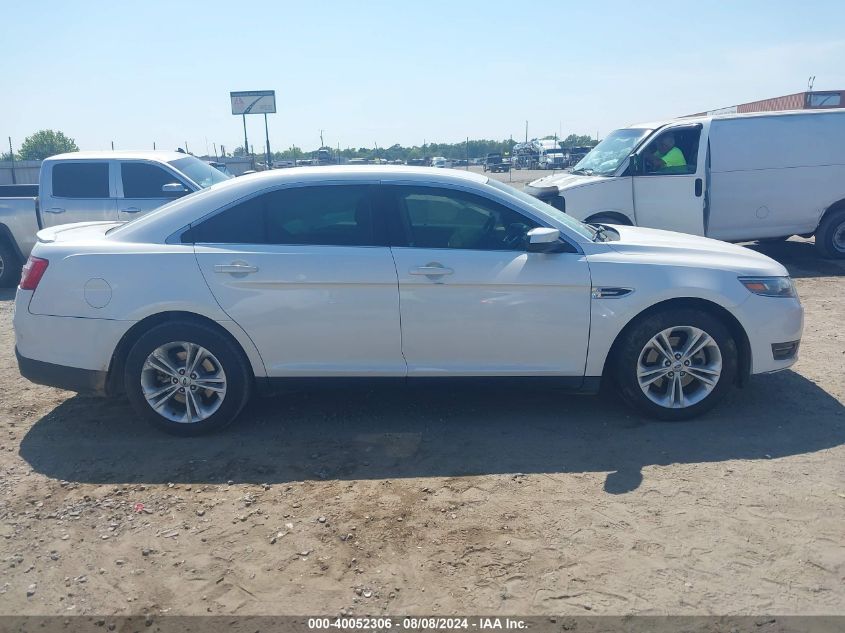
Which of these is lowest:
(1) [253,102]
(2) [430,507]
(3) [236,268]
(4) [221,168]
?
(2) [430,507]

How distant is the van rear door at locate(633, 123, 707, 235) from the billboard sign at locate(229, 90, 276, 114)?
76.1 ft

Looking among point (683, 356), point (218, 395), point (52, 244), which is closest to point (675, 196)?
point (683, 356)

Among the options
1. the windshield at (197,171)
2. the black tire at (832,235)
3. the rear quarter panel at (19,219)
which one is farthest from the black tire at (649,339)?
the rear quarter panel at (19,219)

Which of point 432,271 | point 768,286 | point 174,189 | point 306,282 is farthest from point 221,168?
point 768,286

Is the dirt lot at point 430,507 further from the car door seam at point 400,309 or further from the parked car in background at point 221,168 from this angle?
the parked car in background at point 221,168

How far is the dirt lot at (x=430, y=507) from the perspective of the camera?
292cm

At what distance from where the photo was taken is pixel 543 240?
4.23 meters

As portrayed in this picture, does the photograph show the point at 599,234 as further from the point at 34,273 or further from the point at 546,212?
the point at 34,273

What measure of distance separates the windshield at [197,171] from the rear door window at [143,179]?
0.25 meters

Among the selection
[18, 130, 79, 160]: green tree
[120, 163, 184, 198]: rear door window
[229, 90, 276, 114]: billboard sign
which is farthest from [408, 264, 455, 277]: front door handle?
[18, 130, 79, 160]: green tree

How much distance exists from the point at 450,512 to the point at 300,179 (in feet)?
7.77

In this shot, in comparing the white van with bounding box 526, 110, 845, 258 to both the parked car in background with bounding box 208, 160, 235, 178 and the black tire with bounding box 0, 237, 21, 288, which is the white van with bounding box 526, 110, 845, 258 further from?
the black tire with bounding box 0, 237, 21, 288

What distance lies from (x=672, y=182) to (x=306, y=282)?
6.49 meters

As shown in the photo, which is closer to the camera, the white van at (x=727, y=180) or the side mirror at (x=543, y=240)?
the side mirror at (x=543, y=240)
